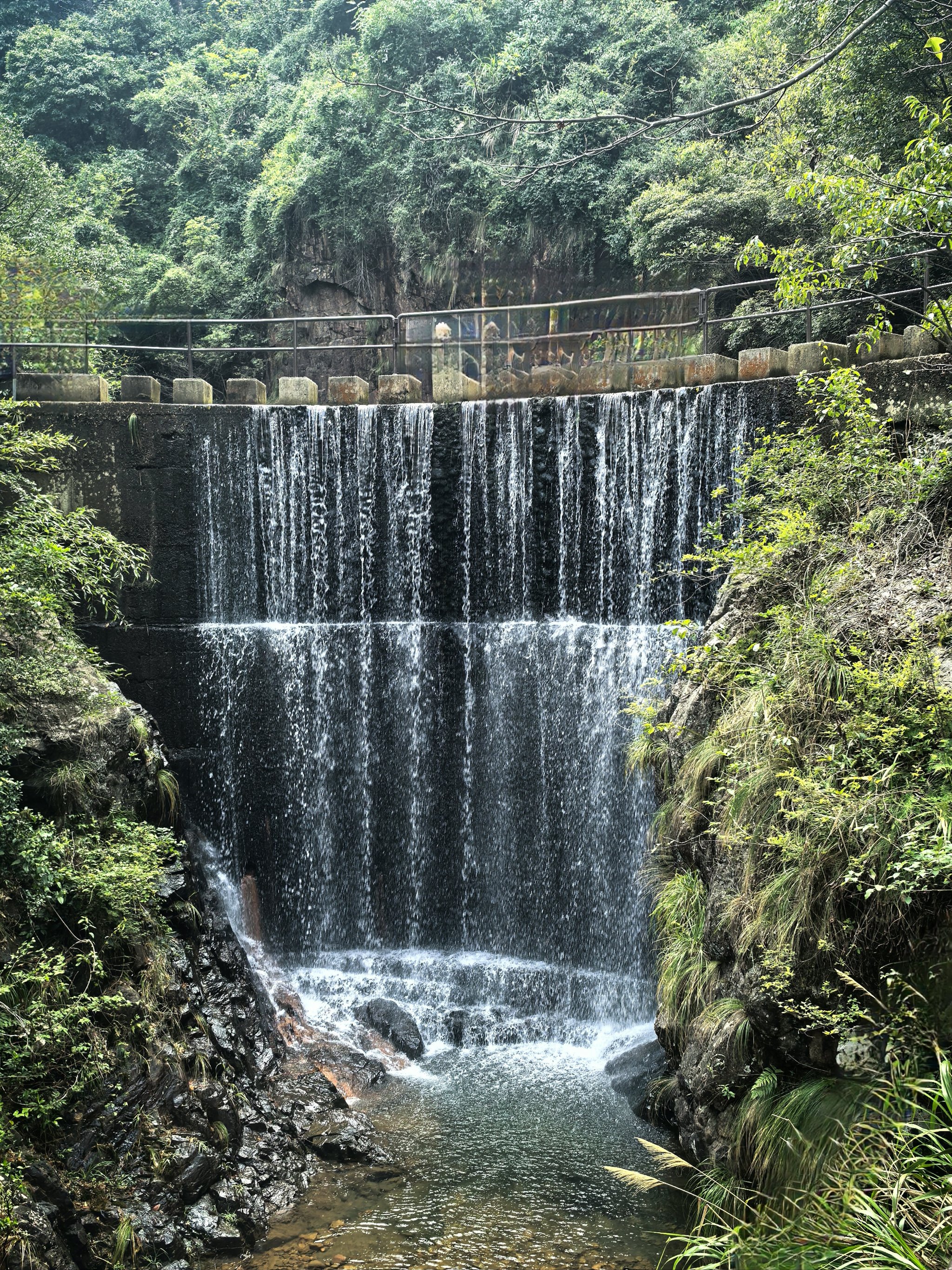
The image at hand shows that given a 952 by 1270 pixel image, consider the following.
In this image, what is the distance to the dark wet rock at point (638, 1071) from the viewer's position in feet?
25.6

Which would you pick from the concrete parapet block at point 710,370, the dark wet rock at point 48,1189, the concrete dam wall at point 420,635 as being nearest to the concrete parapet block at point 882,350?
the concrete dam wall at point 420,635

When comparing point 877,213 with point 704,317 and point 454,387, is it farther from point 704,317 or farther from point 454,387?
point 454,387

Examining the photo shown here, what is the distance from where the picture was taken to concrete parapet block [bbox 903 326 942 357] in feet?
29.9

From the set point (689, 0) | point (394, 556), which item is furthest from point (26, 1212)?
point (689, 0)

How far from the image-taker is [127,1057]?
6.46 meters

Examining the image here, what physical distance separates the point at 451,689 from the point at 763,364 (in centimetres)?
475

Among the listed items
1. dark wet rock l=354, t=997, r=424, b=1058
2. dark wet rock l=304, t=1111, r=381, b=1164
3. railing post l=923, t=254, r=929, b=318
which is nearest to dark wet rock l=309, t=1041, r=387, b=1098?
dark wet rock l=354, t=997, r=424, b=1058

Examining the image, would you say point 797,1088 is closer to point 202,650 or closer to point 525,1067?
point 525,1067

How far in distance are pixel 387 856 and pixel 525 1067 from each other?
3083 mm

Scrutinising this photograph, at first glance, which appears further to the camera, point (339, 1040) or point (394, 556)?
point (394, 556)

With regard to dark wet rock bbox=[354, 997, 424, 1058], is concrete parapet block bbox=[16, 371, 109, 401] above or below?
above

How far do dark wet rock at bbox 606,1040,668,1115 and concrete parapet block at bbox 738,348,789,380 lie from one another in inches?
255

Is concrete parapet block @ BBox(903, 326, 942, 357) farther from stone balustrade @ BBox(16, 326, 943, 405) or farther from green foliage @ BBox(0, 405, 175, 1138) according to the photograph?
green foliage @ BBox(0, 405, 175, 1138)

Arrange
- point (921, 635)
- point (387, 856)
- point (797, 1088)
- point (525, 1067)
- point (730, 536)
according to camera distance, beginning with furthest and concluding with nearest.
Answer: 1. point (387, 856)
2. point (730, 536)
3. point (525, 1067)
4. point (921, 635)
5. point (797, 1088)
